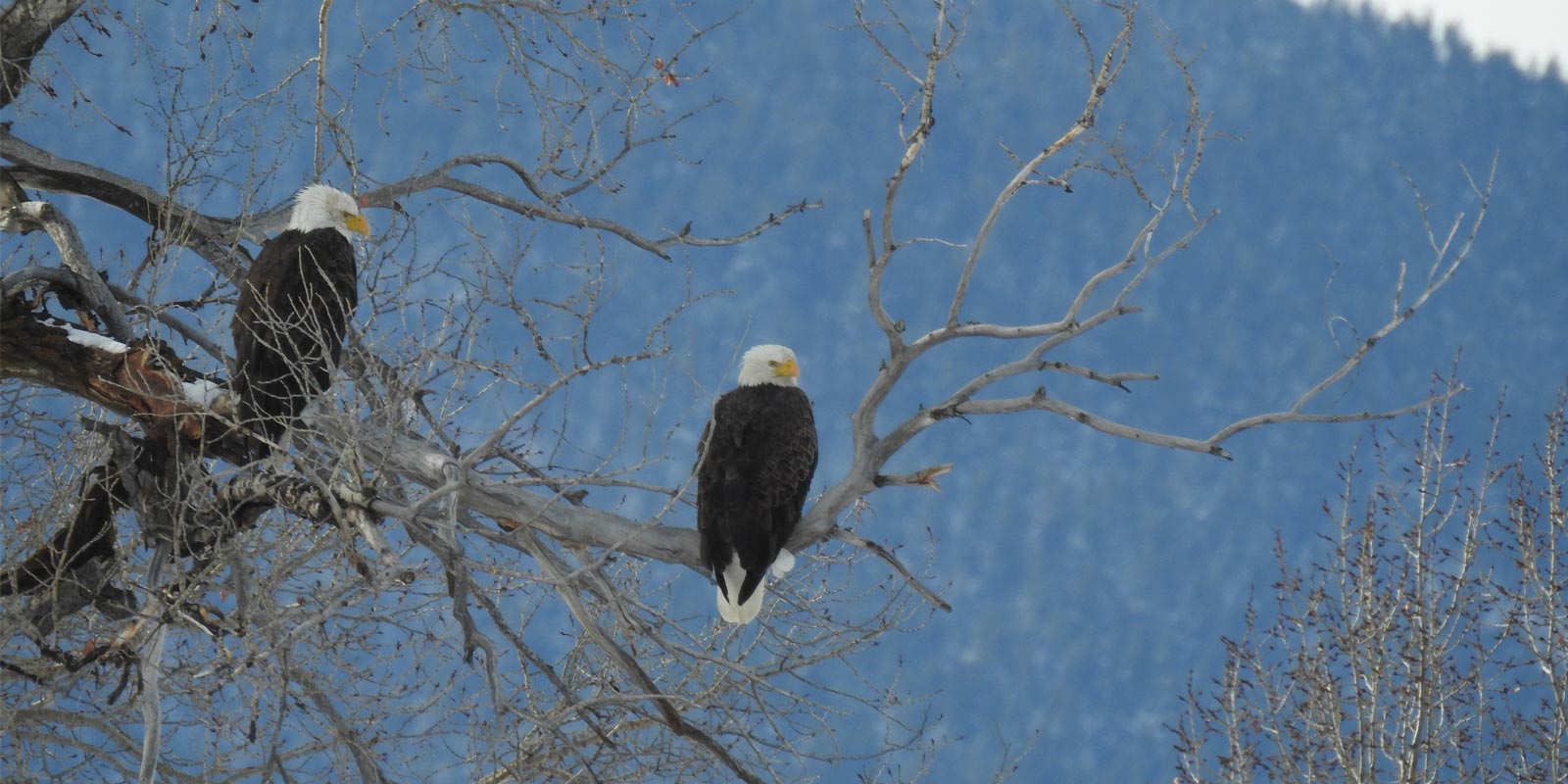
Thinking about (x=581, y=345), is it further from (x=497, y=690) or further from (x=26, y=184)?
(x=26, y=184)

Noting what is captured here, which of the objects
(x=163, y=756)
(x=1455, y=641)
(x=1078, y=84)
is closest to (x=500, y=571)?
(x=163, y=756)

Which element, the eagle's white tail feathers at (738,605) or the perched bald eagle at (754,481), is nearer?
the perched bald eagle at (754,481)

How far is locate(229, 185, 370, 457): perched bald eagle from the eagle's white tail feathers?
1.30m

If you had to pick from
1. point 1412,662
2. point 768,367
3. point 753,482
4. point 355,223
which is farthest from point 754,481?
point 1412,662

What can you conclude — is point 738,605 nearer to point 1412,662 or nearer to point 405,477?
point 405,477

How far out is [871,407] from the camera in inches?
153

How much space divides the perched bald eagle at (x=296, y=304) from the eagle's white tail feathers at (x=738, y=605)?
1303mm

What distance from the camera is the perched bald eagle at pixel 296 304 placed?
15.0 ft

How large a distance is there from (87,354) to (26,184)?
3.92ft

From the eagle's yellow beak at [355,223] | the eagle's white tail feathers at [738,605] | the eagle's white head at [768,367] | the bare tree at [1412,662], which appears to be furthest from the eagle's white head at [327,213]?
the bare tree at [1412,662]

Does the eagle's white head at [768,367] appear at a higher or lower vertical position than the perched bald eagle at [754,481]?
higher

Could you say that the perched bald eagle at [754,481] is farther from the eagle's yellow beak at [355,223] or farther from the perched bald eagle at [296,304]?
the eagle's yellow beak at [355,223]

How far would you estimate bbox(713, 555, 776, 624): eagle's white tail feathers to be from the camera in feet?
15.7

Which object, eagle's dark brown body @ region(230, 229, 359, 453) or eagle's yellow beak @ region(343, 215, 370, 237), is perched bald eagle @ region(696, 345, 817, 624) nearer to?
eagle's dark brown body @ region(230, 229, 359, 453)
